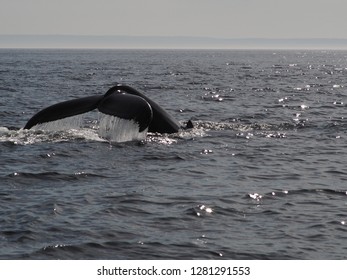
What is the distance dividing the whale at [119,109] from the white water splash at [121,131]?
0.61 m

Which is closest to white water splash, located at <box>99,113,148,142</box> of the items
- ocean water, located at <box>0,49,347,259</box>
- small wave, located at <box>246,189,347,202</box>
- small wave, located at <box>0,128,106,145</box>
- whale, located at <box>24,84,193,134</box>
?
small wave, located at <box>0,128,106,145</box>

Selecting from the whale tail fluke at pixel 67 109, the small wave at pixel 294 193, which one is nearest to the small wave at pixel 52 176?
the whale tail fluke at pixel 67 109

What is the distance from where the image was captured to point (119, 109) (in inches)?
658

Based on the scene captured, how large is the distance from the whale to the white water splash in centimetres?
61

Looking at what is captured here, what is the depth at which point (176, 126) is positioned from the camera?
2108 cm

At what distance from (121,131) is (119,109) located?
10.5 ft

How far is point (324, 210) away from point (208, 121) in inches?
526

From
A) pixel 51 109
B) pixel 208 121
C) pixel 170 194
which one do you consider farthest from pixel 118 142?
pixel 208 121

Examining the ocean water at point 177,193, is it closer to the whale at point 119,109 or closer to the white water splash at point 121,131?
the white water splash at point 121,131

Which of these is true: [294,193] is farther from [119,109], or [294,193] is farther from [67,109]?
[67,109]

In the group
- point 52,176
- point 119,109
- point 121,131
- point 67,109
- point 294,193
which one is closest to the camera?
point 294,193

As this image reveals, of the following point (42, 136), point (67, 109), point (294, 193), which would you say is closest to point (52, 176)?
point (67, 109)

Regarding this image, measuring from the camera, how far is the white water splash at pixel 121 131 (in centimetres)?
1943

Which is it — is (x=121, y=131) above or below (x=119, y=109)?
below
